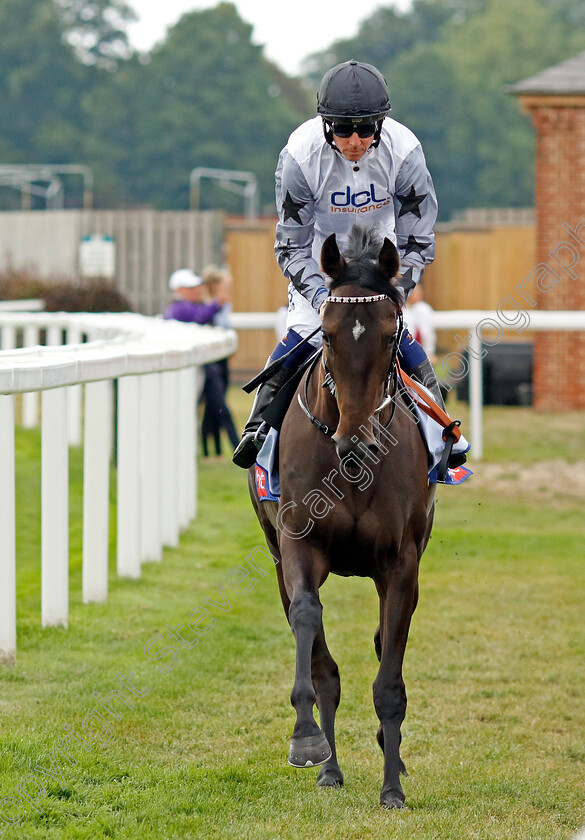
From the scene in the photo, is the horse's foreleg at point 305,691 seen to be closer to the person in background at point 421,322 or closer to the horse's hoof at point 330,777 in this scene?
the horse's hoof at point 330,777

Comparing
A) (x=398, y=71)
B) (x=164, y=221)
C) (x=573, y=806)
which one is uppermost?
(x=398, y=71)

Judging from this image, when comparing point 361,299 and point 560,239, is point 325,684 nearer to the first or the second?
point 361,299

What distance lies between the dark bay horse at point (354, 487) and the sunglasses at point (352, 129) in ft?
1.65

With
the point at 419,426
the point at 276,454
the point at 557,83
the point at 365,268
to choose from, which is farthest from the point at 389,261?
the point at 557,83

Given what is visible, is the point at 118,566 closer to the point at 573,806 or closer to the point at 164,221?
the point at 573,806

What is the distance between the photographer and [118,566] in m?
7.83

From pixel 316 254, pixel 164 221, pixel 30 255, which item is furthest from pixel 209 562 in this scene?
pixel 30 255

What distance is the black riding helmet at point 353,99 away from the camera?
15.5 ft

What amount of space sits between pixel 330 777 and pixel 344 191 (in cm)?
208

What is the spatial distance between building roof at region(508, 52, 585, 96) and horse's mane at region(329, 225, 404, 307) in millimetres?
14050

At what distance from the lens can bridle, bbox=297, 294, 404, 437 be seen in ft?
14.0

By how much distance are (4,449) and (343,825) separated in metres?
2.18

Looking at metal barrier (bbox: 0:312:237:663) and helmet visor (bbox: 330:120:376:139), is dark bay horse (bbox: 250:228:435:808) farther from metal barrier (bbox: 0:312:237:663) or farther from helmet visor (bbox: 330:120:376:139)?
metal barrier (bbox: 0:312:237:663)

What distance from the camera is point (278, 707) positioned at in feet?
18.5
